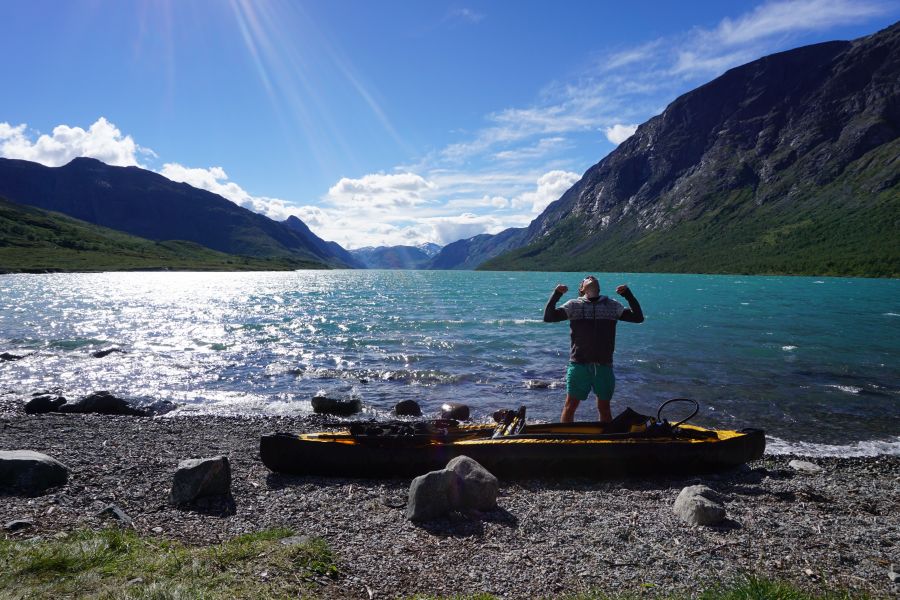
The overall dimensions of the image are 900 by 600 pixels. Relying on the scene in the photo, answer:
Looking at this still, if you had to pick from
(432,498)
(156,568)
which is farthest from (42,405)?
(432,498)

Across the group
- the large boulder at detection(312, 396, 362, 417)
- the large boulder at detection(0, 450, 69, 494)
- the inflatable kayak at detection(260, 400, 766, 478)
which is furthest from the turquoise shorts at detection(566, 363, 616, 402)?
the large boulder at detection(0, 450, 69, 494)

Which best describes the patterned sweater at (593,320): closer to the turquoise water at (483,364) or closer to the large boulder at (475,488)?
the large boulder at (475,488)

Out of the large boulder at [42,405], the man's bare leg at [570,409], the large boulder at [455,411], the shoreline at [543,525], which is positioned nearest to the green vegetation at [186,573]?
the shoreline at [543,525]

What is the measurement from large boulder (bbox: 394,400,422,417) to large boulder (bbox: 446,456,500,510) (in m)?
9.74

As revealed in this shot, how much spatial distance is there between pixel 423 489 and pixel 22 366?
92.2ft

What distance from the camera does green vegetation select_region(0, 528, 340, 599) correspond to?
18.4 feet

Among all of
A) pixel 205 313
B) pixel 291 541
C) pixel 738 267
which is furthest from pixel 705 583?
pixel 738 267

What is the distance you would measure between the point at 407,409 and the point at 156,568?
1311cm

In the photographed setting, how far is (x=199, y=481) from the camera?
9414 millimetres

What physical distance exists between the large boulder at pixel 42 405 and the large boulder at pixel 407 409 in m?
→ 12.5

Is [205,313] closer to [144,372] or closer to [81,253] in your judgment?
[144,372]

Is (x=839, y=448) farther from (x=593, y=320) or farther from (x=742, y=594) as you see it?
(x=742, y=594)

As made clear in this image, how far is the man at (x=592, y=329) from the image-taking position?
11.6m

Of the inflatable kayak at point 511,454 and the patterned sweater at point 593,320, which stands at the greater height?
the patterned sweater at point 593,320
